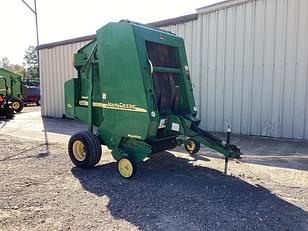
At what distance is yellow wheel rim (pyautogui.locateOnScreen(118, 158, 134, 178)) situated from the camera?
4.73 metres

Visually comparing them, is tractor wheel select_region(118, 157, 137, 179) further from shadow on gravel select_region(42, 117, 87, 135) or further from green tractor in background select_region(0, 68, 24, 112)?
green tractor in background select_region(0, 68, 24, 112)

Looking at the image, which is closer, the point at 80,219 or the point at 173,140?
the point at 80,219

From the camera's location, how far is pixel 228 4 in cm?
837

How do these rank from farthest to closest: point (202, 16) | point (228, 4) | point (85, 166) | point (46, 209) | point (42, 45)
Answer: point (42, 45) < point (202, 16) < point (228, 4) < point (85, 166) < point (46, 209)

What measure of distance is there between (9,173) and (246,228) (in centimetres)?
391

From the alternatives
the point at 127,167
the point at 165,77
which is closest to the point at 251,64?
the point at 165,77

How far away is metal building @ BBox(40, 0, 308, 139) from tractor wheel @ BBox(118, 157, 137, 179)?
15.2 feet

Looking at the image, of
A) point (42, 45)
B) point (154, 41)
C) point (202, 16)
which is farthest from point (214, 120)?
point (42, 45)

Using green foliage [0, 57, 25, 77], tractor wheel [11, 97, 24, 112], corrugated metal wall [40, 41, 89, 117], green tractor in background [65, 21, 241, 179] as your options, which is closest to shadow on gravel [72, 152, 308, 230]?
green tractor in background [65, 21, 241, 179]

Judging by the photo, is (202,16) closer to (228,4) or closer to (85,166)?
(228,4)

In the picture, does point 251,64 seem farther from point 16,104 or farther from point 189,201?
point 16,104

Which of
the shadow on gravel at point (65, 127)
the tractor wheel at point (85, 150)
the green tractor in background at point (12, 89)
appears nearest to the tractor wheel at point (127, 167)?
the tractor wheel at point (85, 150)

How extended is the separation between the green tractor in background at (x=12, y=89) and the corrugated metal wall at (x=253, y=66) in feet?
30.0

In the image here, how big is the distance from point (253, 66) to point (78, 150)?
5143mm
